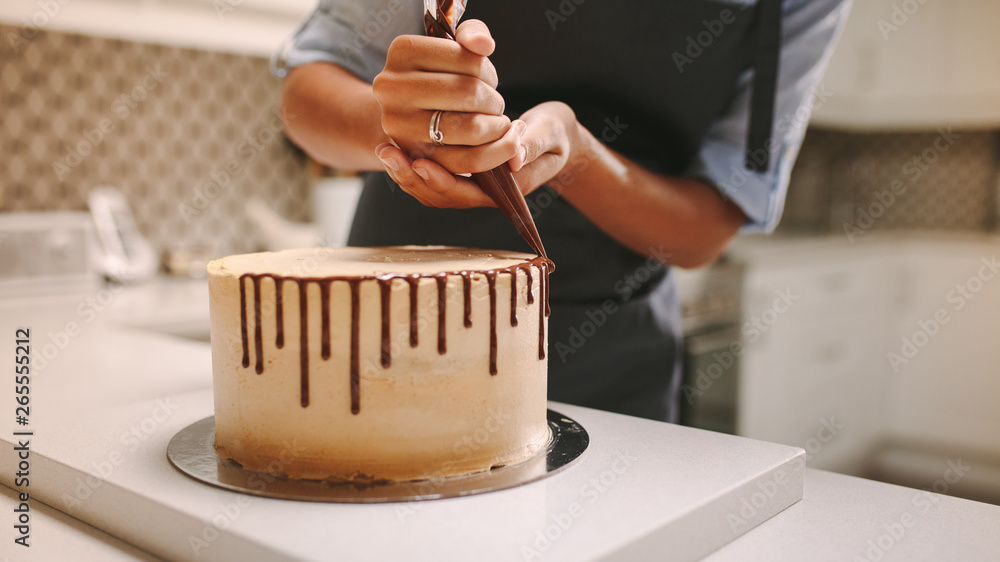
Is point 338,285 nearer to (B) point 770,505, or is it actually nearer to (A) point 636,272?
(B) point 770,505

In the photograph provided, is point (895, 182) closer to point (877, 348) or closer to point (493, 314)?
point (877, 348)

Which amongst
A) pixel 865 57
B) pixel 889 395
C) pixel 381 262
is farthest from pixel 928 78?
pixel 381 262

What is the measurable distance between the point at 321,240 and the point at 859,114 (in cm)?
274

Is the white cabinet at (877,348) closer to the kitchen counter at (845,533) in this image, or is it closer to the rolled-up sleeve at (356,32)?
the rolled-up sleeve at (356,32)

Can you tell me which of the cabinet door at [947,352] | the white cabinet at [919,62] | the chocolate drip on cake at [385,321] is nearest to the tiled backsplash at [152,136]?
the chocolate drip on cake at [385,321]

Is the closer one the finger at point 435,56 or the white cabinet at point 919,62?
the finger at point 435,56

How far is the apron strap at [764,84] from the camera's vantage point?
107 cm

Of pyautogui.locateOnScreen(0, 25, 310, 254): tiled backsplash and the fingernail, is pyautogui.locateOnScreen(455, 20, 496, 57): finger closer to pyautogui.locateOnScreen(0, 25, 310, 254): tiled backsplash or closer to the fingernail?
the fingernail

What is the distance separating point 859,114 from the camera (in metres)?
3.72

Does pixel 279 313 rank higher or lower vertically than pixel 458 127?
lower

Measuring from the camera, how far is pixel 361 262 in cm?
74

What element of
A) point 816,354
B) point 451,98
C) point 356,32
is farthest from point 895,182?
point 451,98

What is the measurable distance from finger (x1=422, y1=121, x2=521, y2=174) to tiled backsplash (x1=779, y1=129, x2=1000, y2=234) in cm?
360

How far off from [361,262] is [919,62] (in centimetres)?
367
